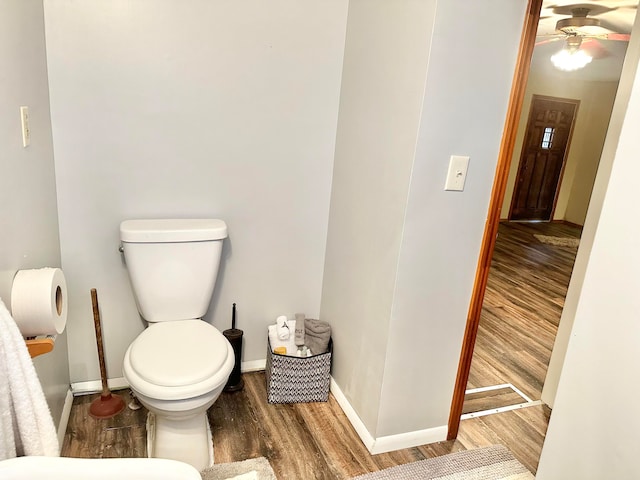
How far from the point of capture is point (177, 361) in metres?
1.63

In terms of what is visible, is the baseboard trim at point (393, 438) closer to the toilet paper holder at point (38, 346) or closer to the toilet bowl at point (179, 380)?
the toilet bowl at point (179, 380)

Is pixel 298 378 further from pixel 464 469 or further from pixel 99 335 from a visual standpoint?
pixel 99 335

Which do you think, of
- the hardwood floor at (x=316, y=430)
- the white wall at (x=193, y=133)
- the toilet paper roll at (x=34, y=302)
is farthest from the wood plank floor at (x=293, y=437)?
the toilet paper roll at (x=34, y=302)

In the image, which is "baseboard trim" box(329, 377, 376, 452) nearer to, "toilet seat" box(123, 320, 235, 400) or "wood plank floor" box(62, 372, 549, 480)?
"wood plank floor" box(62, 372, 549, 480)

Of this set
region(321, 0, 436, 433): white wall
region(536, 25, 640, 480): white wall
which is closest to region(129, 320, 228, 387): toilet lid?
region(321, 0, 436, 433): white wall

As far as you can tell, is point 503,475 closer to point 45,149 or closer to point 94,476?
point 94,476

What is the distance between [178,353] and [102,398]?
25.5 inches

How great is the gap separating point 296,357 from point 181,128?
3.81 feet

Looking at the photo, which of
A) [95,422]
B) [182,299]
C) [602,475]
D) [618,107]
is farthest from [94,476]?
[618,107]

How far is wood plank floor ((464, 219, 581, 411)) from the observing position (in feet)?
8.69

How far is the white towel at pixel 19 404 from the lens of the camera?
38.1 inches

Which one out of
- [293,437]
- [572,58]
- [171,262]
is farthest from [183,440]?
[572,58]

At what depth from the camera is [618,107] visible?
6.27 ft

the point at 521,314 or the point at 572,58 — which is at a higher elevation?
the point at 572,58
